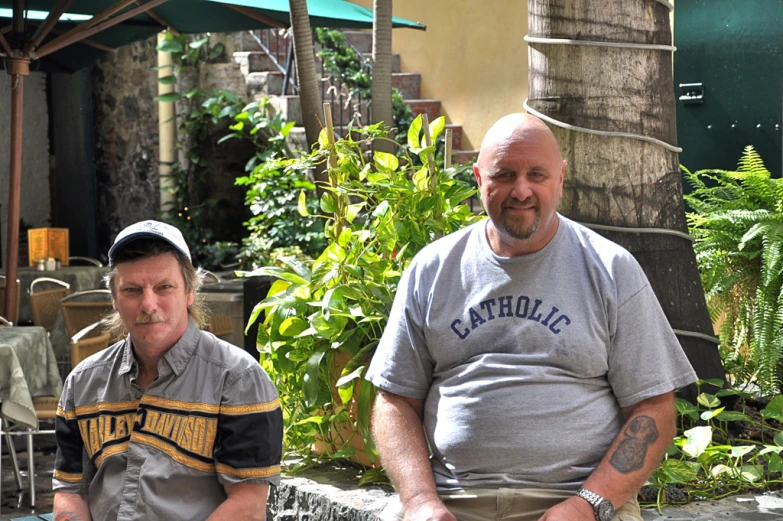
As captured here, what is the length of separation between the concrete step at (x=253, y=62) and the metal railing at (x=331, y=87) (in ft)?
0.17

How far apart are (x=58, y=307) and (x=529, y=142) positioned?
5.00m

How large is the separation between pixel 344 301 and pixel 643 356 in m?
1.11

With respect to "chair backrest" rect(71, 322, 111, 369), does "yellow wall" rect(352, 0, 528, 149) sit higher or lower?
higher

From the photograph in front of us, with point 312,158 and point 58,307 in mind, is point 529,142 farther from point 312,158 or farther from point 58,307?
point 58,307

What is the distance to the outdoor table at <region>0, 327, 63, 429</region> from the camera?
191 inches

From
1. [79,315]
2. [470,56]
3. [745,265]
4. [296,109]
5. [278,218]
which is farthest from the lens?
[470,56]

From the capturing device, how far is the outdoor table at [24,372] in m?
4.84

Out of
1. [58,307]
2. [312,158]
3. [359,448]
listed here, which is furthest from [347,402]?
[58,307]

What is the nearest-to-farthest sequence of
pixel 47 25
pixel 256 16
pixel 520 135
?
pixel 520 135
pixel 47 25
pixel 256 16

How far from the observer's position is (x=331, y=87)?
9117 mm

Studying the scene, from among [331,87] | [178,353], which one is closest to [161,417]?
[178,353]

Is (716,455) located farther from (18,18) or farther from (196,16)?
(196,16)

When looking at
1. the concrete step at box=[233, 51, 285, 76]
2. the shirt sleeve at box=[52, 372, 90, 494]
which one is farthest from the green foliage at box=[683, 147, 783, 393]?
the concrete step at box=[233, 51, 285, 76]

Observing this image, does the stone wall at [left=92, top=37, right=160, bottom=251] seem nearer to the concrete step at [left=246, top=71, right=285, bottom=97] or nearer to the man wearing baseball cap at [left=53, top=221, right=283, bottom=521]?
the concrete step at [left=246, top=71, right=285, bottom=97]
